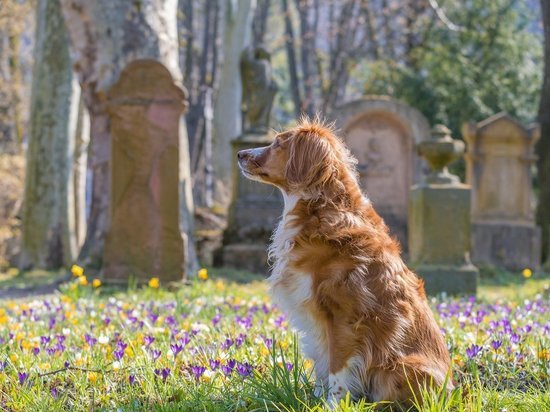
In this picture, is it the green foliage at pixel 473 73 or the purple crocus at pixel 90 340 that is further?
the green foliage at pixel 473 73

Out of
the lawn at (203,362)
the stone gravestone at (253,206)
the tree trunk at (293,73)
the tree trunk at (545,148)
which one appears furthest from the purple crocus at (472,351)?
the tree trunk at (293,73)

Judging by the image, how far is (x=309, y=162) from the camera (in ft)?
13.1

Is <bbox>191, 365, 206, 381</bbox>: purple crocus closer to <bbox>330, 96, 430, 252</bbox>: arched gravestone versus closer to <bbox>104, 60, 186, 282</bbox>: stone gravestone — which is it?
<bbox>104, 60, 186, 282</bbox>: stone gravestone

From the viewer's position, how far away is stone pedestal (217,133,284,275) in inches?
545

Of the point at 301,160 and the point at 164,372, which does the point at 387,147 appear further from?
the point at 164,372

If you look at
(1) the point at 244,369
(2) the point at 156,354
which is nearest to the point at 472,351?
(1) the point at 244,369

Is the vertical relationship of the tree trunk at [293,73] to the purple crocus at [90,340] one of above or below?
above

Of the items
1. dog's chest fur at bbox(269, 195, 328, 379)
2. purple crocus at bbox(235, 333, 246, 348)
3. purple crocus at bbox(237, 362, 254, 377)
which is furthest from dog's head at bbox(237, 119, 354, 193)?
purple crocus at bbox(235, 333, 246, 348)

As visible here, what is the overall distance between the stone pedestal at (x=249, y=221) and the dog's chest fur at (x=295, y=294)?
9676 millimetres

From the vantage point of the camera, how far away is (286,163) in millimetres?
4074

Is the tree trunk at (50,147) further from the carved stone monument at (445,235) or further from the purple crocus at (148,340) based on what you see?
the purple crocus at (148,340)

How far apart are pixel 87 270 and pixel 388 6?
69.0 ft

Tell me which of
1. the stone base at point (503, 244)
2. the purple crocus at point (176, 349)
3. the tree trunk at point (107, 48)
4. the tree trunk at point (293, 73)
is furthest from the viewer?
the tree trunk at point (293, 73)

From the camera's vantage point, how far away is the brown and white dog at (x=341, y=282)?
3.71 m
